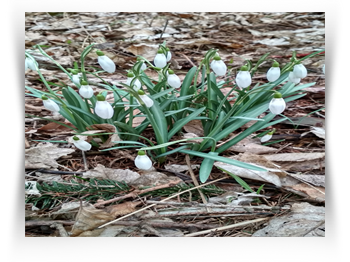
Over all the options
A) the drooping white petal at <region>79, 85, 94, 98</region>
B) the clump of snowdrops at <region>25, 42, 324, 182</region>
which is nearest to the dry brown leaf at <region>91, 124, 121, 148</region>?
the clump of snowdrops at <region>25, 42, 324, 182</region>

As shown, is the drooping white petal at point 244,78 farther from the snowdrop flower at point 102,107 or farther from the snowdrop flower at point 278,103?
the snowdrop flower at point 102,107

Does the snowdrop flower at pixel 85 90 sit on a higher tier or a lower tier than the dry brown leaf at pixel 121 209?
higher

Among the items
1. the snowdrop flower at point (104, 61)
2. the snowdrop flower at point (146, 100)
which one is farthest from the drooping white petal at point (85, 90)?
the snowdrop flower at point (146, 100)

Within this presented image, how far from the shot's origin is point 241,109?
5.32ft

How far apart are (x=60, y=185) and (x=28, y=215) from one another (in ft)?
0.62

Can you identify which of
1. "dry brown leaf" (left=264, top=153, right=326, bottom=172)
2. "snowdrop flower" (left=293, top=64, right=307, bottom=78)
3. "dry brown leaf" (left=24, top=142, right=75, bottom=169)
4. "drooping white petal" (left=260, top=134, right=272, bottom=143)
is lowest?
"dry brown leaf" (left=264, top=153, right=326, bottom=172)

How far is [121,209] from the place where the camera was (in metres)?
1.23

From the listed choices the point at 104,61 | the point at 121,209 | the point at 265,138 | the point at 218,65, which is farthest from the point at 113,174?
the point at 265,138

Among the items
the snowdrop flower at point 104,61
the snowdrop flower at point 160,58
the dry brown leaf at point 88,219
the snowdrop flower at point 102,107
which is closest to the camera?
the dry brown leaf at point 88,219

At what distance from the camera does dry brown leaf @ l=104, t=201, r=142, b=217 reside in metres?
1.21

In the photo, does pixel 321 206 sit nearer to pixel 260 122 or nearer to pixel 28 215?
pixel 260 122

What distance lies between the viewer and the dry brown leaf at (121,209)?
1214mm

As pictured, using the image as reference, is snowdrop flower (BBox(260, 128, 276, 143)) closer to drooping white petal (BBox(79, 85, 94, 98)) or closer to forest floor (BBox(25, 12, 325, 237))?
forest floor (BBox(25, 12, 325, 237))

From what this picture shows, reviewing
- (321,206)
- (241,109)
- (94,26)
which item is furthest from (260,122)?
(94,26)
